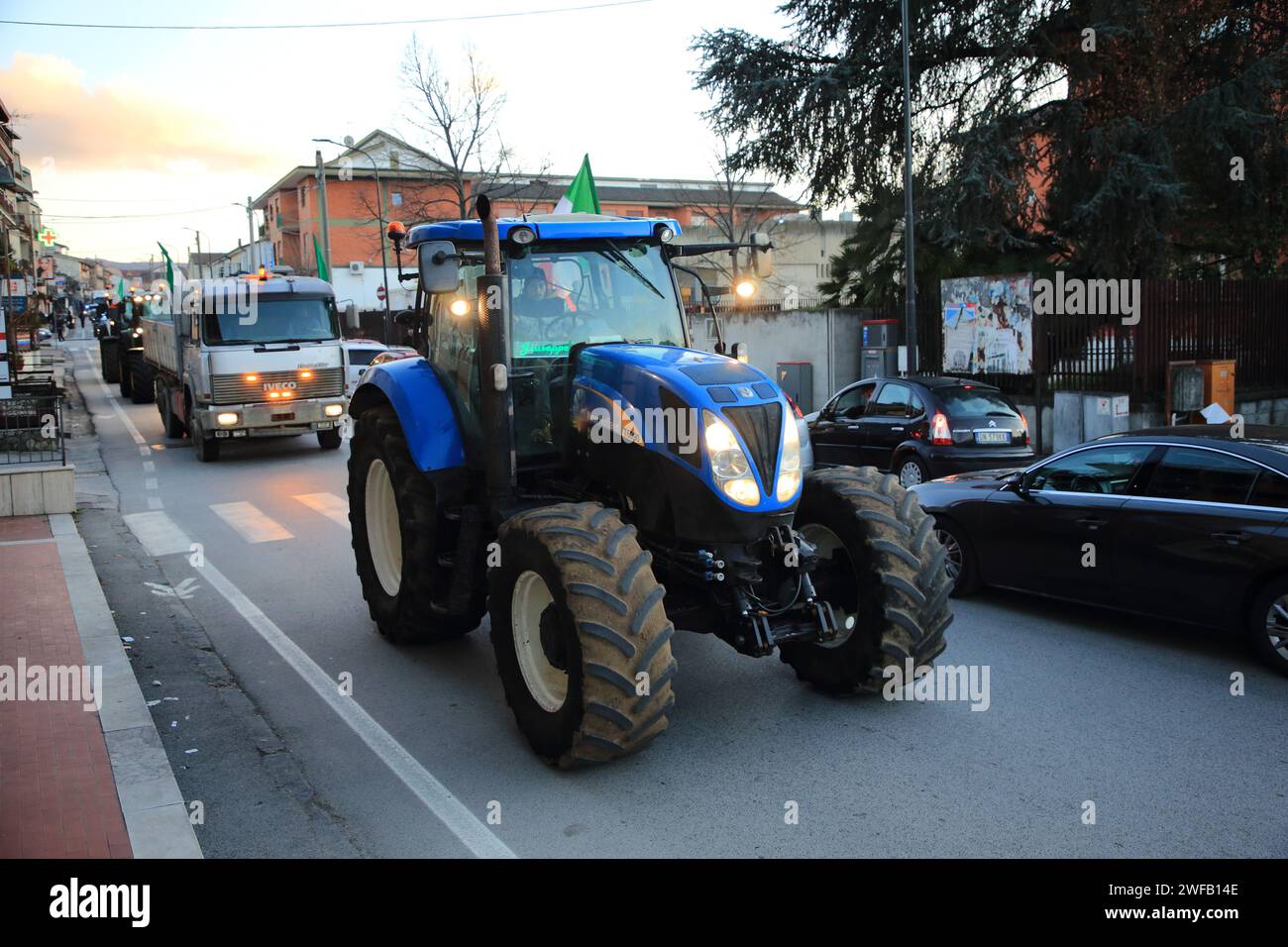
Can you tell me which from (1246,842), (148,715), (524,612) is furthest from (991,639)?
(148,715)

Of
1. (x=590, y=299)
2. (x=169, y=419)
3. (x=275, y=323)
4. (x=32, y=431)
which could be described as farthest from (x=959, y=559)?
(x=169, y=419)

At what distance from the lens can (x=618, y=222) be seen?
22.0 feet

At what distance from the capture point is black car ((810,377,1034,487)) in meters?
13.1

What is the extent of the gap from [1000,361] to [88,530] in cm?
1482

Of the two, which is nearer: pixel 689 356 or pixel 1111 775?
pixel 1111 775

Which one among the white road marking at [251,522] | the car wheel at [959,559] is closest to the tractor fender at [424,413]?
the car wheel at [959,559]

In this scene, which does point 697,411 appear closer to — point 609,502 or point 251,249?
point 609,502

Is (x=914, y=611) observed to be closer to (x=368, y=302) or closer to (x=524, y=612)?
(x=524, y=612)

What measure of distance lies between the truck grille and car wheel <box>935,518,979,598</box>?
12.2 m

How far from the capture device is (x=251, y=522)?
12.7 m

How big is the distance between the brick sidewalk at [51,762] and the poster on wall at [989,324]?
15610 mm

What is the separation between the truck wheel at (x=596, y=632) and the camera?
16.3 feet

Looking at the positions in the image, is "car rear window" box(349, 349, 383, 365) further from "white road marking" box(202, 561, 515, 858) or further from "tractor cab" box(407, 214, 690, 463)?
"tractor cab" box(407, 214, 690, 463)

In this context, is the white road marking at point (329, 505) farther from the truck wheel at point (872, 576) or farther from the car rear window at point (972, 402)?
the truck wheel at point (872, 576)
